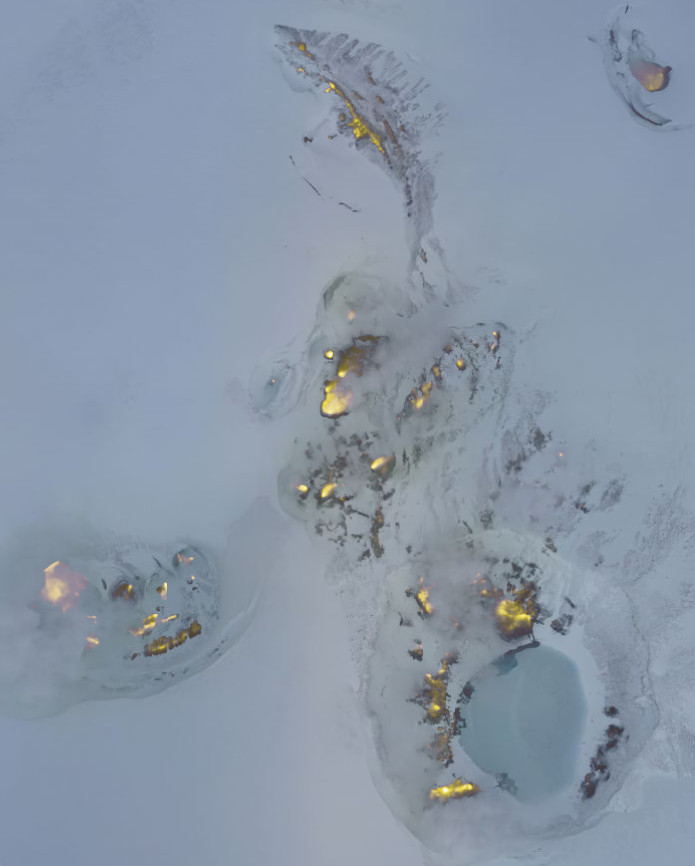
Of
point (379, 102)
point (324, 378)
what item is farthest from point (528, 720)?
point (379, 102)

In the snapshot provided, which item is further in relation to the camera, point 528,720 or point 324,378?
point 528,720

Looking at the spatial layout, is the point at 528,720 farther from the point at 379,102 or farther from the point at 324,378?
the point at 379,102

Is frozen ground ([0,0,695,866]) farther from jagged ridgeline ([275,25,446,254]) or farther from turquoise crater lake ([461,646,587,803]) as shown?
turquoise crater lake ([461,646,587,803])

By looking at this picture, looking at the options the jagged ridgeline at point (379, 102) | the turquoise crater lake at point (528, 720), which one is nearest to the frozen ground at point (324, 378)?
the jagged ridgeline at point (379, 102)

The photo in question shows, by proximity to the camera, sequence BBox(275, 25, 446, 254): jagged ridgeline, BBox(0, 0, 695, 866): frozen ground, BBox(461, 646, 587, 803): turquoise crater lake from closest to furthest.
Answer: BBox(0, 0, 695, 866): frozen ground → BBox(275, 25, 446, 254): jagged ridgeline → BBox(461, 646, 587, 803): turquoise crater lake

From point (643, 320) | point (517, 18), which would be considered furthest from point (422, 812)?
point (517, 18)

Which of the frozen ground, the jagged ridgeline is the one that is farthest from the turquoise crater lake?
Result: the jagged ridgeline

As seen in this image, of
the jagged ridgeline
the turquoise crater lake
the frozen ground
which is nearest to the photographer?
the frozen ground
